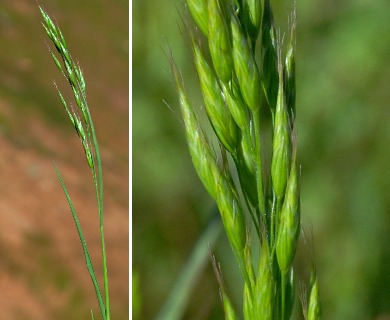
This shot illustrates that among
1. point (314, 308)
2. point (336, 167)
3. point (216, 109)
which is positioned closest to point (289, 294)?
point (314, 308)

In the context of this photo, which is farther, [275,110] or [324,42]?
[324,42]

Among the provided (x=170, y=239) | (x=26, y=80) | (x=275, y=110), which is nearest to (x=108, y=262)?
(x=170, y=239)

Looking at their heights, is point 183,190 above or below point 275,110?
below

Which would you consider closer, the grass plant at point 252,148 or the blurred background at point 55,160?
the grass plant at point 252,148

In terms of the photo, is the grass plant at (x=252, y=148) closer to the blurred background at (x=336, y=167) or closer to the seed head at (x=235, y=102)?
the seed head at (x=235, y=102)

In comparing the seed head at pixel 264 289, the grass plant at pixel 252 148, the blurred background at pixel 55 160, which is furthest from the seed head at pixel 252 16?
the blurred background at pixel 55 160

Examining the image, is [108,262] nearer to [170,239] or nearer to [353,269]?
[170,239]
